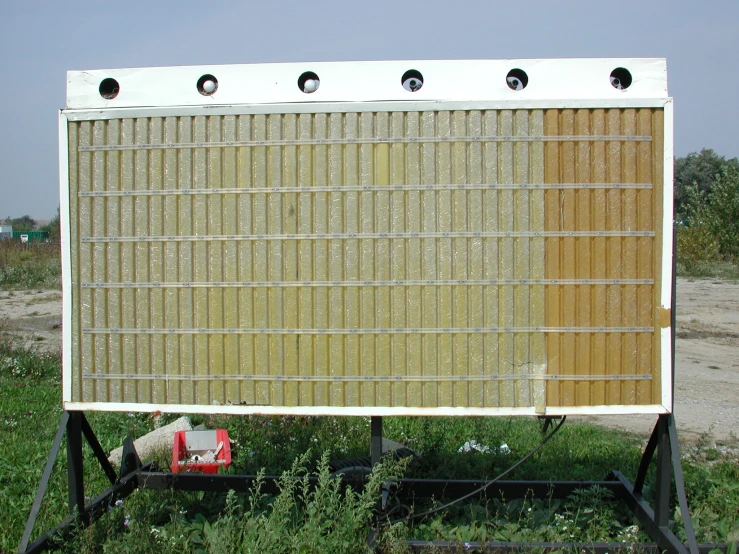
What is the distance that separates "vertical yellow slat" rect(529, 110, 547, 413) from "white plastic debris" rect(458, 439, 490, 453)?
7.01 feet

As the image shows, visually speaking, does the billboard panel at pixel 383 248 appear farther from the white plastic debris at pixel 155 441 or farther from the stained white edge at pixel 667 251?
the white plastic debris at pixel 155 441

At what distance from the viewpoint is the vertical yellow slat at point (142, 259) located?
381 centimetres

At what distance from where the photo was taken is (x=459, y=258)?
370 centimetres

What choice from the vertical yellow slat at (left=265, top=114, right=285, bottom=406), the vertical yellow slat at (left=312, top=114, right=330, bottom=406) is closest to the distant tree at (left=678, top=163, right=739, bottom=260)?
the vertical yellow slat at (left=312, top=114, right=330, bottom=406)

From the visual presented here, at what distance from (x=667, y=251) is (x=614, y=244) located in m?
0.27

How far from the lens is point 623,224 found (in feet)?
12.1

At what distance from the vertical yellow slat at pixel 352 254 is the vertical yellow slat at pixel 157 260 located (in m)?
1.02

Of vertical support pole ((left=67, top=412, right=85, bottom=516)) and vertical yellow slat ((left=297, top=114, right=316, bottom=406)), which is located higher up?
vertical yellow slat ((left=297, top=114, right=316, bottom=406))

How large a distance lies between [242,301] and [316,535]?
1289 millimetres

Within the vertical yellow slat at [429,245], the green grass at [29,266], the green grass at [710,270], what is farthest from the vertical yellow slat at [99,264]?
the green grass at [710,270]

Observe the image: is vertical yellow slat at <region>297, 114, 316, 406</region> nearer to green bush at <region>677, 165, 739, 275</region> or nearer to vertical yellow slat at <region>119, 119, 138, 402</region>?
vertical yellow slat at <region>119, 119, 138, 402</region>

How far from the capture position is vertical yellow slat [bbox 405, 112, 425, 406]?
12.1 feet

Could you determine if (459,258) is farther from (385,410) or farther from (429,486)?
(429,486)

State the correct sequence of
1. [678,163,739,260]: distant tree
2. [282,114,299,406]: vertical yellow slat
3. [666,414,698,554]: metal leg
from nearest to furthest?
[666,414,698,554]: metal leg → [282,114,299,406]: vertical yellow slat → [678,163,739,260]: distant tree
